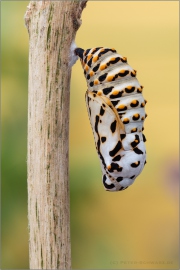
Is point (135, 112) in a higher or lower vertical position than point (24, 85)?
lower

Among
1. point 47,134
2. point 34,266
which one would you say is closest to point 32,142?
point 47,134

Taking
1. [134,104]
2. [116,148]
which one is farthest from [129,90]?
[116,148]

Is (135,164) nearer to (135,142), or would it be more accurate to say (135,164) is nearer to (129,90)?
(135,142)

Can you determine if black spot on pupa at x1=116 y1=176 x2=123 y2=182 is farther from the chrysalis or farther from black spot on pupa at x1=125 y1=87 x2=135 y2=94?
black spot on pupa at x1=125 y1=87 x2=135 y2=94

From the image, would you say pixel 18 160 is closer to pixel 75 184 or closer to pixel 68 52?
pixel 75 184

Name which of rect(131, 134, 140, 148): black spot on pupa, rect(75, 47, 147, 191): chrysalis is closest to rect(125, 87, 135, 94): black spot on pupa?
rect(75, 47, 147, 191): chrysalis

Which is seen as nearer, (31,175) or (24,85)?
(31,175)

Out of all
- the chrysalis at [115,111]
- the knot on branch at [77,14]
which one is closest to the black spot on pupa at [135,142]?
the chrysalis at [115,111]
